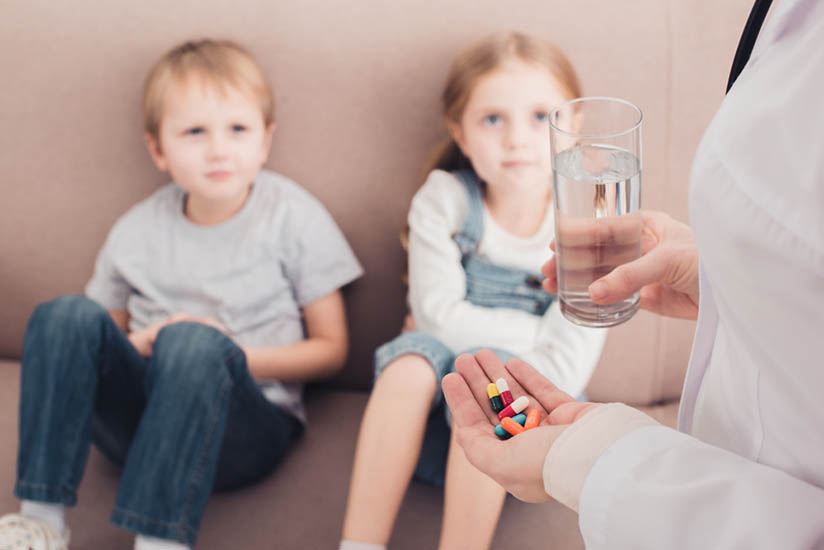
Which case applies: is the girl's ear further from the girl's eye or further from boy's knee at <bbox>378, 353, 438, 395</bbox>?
boy's knee at <bbox>378, 353, 438, 395</bbox>

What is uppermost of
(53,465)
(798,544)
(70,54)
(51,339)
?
(70,54)

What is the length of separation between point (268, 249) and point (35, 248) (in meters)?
0.49

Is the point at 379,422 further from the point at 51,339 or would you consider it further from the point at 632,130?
the point at 632,130

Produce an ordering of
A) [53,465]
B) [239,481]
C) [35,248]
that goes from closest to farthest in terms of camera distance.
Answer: [53,465]
[239,481]
[35,248]

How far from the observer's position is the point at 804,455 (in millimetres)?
565

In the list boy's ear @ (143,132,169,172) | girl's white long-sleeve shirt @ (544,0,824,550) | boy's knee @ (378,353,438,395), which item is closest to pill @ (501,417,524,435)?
girl's white long-sleeve shirt @ (544,0,824,550)

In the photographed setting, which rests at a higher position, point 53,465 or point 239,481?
point 53,465

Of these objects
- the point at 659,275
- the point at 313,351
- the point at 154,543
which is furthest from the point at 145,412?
the point at 659,275

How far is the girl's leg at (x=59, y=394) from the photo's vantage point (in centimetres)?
121

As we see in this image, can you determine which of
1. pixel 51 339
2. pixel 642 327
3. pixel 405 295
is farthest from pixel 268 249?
pixel 642 327

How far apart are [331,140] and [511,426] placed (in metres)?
0.82

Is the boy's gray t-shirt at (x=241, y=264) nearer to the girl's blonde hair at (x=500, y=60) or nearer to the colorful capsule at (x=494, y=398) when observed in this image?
the girl's blonde hair at (x=500, y=60)

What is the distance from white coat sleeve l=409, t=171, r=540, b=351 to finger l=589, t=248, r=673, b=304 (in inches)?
19.9

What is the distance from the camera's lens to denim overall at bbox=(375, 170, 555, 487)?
130 cm
